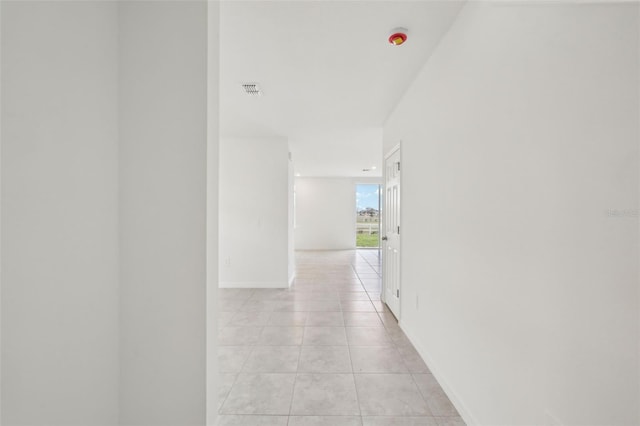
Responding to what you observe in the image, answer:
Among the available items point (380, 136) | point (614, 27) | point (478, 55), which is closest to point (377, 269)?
point (380, 136)

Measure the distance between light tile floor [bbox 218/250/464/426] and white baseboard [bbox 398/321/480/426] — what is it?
0.04 meters

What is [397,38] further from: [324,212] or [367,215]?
[367,215]

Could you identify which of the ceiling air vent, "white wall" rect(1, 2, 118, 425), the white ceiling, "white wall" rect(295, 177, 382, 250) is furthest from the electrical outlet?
"white wall" rect(295, 177, 382, 250)

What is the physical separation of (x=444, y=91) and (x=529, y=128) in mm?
989

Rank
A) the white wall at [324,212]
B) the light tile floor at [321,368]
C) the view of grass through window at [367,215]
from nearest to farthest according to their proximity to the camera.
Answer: the light tile floor at [321,368]
the white wall at [324,212]
the view of grass through window at [367,215]

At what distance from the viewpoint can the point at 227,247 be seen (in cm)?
502

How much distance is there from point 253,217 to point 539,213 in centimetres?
438

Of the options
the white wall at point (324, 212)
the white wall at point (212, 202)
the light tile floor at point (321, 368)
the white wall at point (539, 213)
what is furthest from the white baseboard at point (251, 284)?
the white wall at point (324, 212)

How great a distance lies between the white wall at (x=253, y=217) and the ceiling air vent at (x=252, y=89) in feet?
6.47

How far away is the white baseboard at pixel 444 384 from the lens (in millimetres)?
1692

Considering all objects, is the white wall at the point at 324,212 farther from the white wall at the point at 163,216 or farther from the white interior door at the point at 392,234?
the white wall at the point at 163,216

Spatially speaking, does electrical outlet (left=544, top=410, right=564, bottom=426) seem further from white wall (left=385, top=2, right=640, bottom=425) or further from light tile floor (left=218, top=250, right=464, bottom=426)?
light tile floor (left=218, top=250, right=464, bottom=426)

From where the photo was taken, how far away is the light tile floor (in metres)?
1.82

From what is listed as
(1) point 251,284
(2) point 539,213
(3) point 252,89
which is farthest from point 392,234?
(1) point 251,284
